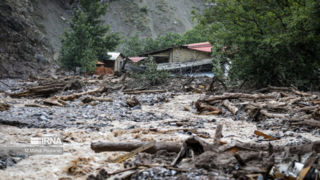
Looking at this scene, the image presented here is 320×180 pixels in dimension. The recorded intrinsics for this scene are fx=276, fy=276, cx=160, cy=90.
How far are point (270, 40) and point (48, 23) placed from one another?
139 feet

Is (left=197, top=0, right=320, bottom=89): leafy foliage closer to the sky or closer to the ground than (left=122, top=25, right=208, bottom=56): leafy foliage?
closer to the ground

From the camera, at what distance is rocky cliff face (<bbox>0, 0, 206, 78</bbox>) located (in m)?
24.1

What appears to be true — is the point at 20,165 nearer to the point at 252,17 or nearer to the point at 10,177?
the point at 10,177

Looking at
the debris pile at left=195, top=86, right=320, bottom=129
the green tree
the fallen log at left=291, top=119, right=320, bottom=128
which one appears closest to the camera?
the fallen log at left=291, top=119, right=320, bottom=128

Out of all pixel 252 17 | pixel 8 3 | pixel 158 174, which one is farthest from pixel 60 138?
pixel 8 3

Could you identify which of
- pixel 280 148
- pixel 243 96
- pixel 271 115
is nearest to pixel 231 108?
pixel 271 115

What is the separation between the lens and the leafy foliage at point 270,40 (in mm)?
11945

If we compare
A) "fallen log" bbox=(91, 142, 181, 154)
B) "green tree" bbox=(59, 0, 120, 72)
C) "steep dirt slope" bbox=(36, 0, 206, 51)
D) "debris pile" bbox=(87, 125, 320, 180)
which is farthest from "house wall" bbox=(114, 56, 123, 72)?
"debris pile" bbox=(87, 125, 320, 180)

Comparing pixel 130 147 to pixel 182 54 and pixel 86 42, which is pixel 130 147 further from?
pixel 86 42

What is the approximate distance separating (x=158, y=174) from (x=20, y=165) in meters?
1.74

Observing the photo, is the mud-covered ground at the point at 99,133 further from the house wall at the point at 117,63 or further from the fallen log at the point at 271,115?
the house wall at the point at 117,63

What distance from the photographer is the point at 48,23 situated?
4628cm

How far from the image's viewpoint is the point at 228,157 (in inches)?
118

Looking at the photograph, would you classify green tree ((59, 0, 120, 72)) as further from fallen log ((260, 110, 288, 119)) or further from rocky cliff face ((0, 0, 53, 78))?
fallen log ((260, 110, 288, 119))
